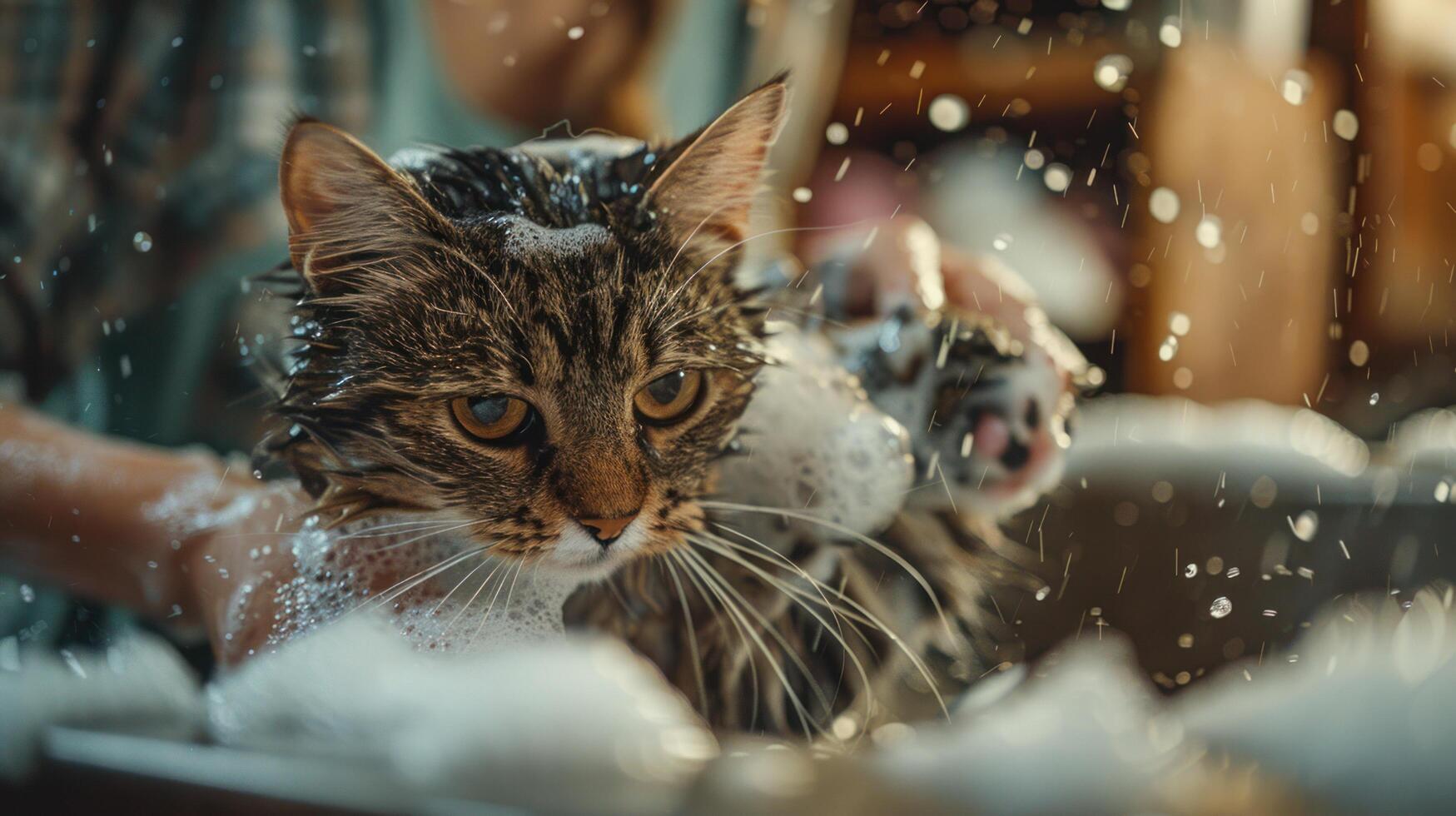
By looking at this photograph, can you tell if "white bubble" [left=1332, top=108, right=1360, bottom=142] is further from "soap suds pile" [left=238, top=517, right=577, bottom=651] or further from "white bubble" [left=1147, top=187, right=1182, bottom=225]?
"soap suds pile" [left=238, top=517, right=577, bottom=651]

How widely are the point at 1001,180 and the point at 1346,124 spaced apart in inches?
4.3

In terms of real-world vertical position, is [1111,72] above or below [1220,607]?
above

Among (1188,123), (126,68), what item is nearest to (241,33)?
(126,68)

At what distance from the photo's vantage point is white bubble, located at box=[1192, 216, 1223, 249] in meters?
0.26

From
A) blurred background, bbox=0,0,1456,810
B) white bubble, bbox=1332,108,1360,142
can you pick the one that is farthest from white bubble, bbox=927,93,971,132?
white bubble, bbox=1332,108,1360,142

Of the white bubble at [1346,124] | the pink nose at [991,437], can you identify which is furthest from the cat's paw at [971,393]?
the white bubble at [1346,124]

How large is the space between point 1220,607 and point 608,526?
6.5 inches

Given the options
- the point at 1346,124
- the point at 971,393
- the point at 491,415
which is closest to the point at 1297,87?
the point at 1346,124

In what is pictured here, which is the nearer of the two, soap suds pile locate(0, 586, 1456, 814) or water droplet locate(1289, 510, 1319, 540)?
soap suds pile locate(0, 586, 1456, 814)

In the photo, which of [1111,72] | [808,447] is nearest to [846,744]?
[808,447]

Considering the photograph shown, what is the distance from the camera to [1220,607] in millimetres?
249

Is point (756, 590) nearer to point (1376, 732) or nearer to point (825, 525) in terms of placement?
point (825, 525)

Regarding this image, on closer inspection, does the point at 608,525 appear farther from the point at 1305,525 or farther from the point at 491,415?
the point at 1305,525

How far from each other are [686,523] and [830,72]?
12 cm
